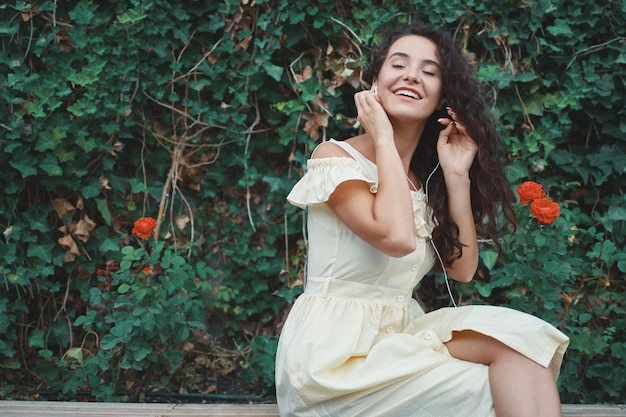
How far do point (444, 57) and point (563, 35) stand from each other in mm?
1025

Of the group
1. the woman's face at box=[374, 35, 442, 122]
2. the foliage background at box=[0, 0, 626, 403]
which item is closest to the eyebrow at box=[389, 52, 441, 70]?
the woman's face at box=[374, 35, 442, 122]

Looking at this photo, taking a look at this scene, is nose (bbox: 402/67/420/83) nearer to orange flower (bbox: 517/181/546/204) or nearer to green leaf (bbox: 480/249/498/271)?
orange flower (bbox: 517/181/546/204)

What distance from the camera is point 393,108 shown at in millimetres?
1971

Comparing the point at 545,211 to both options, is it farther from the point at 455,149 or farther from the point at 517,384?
the point at 517,384

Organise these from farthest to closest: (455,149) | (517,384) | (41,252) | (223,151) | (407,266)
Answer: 1. (223,151)
2. (41,252)
3. (455,149)
4. (407,266)
5. (517,384)

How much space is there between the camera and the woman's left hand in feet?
6.78

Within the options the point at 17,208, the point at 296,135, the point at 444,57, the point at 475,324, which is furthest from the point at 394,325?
the point at 17,208

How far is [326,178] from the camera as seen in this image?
186 centimetres

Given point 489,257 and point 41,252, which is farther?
point 41,252

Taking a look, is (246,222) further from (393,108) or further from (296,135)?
(393,108)

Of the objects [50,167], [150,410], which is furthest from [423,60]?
[50,167]

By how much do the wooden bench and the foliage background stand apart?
42 centimetres

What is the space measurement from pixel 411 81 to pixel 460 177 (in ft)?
1.10

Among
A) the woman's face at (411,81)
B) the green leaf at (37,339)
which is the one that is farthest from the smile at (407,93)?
the green leaf at (37,339)
